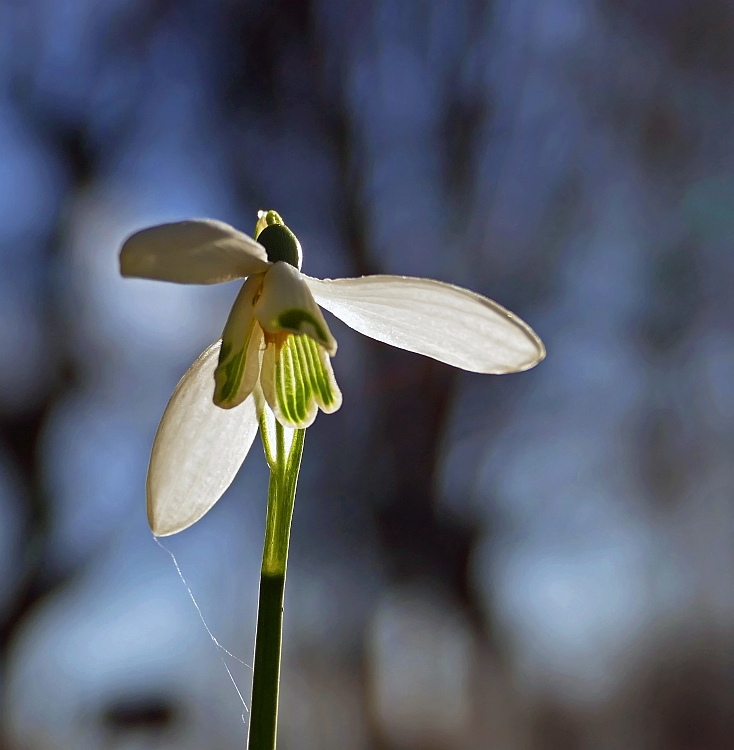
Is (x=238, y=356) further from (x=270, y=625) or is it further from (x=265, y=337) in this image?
(x=270, y=625)

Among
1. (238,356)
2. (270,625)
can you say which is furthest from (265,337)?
(270,625)

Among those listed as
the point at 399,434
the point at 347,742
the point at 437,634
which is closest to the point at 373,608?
the point at 437,634

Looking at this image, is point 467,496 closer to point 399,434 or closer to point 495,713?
point 399,434

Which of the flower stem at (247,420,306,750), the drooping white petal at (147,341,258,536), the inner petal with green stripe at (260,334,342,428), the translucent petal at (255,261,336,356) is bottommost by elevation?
the flower stem at (247,420,306,750)

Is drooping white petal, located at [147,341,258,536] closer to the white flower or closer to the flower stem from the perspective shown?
the white flower

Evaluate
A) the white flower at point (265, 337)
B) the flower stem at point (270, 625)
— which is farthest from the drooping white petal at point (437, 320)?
the flower stem at point (270, 625)

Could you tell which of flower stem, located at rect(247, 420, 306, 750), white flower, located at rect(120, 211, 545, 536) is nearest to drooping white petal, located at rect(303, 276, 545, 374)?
white flower, located at rect(120, 211, 545, 536)
